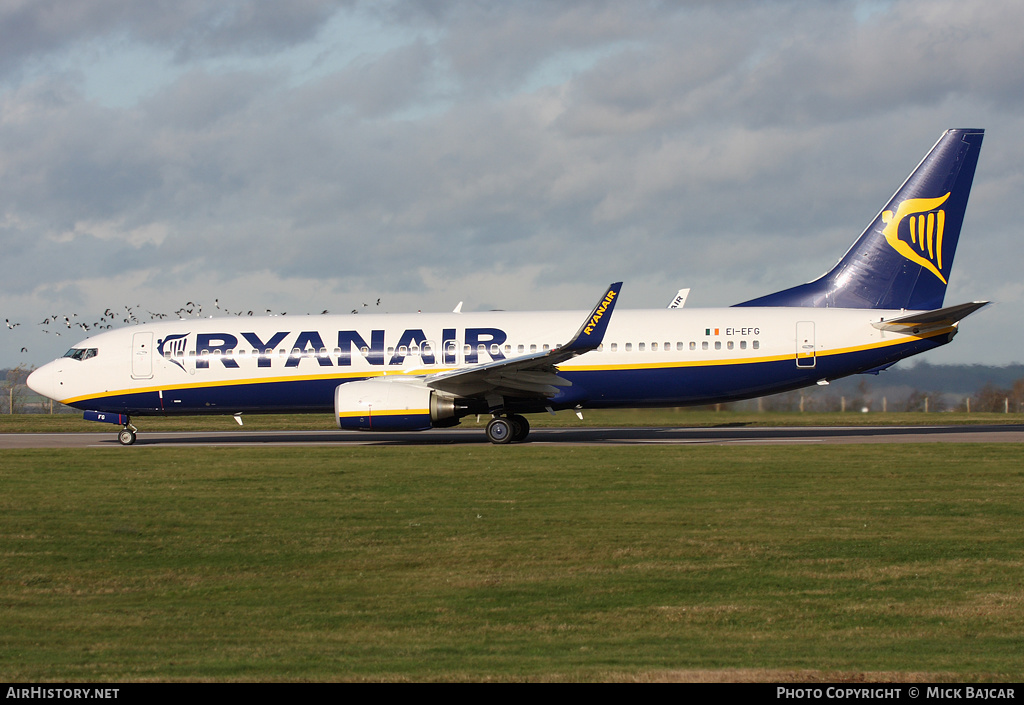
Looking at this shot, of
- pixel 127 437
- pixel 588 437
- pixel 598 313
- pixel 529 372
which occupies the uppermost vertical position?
pixel 598 313

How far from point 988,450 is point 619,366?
934cm

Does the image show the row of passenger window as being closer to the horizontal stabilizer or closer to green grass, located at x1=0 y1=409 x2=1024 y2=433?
the horizontal stabilizer

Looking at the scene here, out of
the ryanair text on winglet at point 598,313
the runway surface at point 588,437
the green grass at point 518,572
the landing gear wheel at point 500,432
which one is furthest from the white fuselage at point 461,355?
the green grass at point 518,572

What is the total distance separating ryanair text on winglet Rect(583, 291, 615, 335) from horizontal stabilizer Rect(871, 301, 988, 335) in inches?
311

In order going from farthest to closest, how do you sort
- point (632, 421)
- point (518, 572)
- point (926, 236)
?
point (632, 421), point (926, 236), point (518, 572)

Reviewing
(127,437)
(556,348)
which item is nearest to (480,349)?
(556,348)

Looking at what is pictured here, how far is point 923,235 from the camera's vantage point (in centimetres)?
2733

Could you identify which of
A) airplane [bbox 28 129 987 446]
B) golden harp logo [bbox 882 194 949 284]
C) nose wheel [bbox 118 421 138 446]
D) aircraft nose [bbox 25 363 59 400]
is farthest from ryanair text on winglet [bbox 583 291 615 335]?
aircraft nose [bbox 25 363 59 400]

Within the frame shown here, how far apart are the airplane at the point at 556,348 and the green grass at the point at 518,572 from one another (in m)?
6.82

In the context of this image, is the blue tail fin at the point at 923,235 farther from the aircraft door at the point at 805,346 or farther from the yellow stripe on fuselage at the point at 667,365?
the aircraft door at the point at 805,346

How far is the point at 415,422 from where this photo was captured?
24562mm

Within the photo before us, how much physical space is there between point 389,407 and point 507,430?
11.3ft

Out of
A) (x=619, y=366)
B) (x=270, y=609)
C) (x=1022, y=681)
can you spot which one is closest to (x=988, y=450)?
A: (x=619, y=366)

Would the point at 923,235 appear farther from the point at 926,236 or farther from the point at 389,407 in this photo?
the point at 389,407
